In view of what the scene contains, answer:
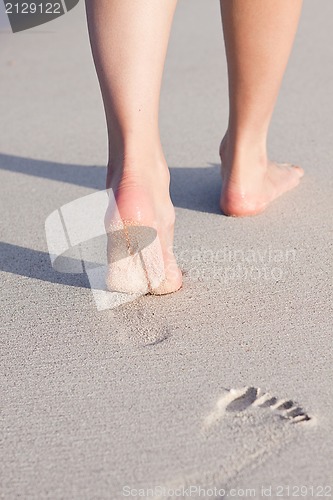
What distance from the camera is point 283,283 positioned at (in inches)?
65.9

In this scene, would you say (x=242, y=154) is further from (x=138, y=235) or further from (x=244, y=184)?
(x=138, y=235)

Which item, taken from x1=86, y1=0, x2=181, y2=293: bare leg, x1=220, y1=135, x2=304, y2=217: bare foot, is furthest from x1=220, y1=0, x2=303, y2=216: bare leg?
x1=86, y1=0, x2=181, y2=293: bare leg

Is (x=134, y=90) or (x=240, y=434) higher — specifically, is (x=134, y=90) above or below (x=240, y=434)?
above

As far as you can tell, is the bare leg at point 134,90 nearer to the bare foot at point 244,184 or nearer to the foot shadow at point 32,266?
the foot shadow at point 32,266

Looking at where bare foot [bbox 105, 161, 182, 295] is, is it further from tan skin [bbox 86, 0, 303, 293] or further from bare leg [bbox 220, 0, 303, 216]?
bare leg [bbox 220, 0, 303, 216]

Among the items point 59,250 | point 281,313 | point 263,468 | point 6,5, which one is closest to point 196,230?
point 59,250

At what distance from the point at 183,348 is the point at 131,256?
0.23 metres

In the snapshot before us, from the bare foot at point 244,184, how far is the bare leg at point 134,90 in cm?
40

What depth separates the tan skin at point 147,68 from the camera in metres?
1.55

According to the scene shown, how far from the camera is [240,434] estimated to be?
47.4 inches

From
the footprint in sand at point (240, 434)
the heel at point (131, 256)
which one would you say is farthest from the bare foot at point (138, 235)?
the footprint in sand at point (240, 434)

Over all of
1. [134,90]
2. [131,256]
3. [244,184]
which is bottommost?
[244,184]

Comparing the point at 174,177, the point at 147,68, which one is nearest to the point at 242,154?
the point at 174,177

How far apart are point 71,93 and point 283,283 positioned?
72.3 inches
